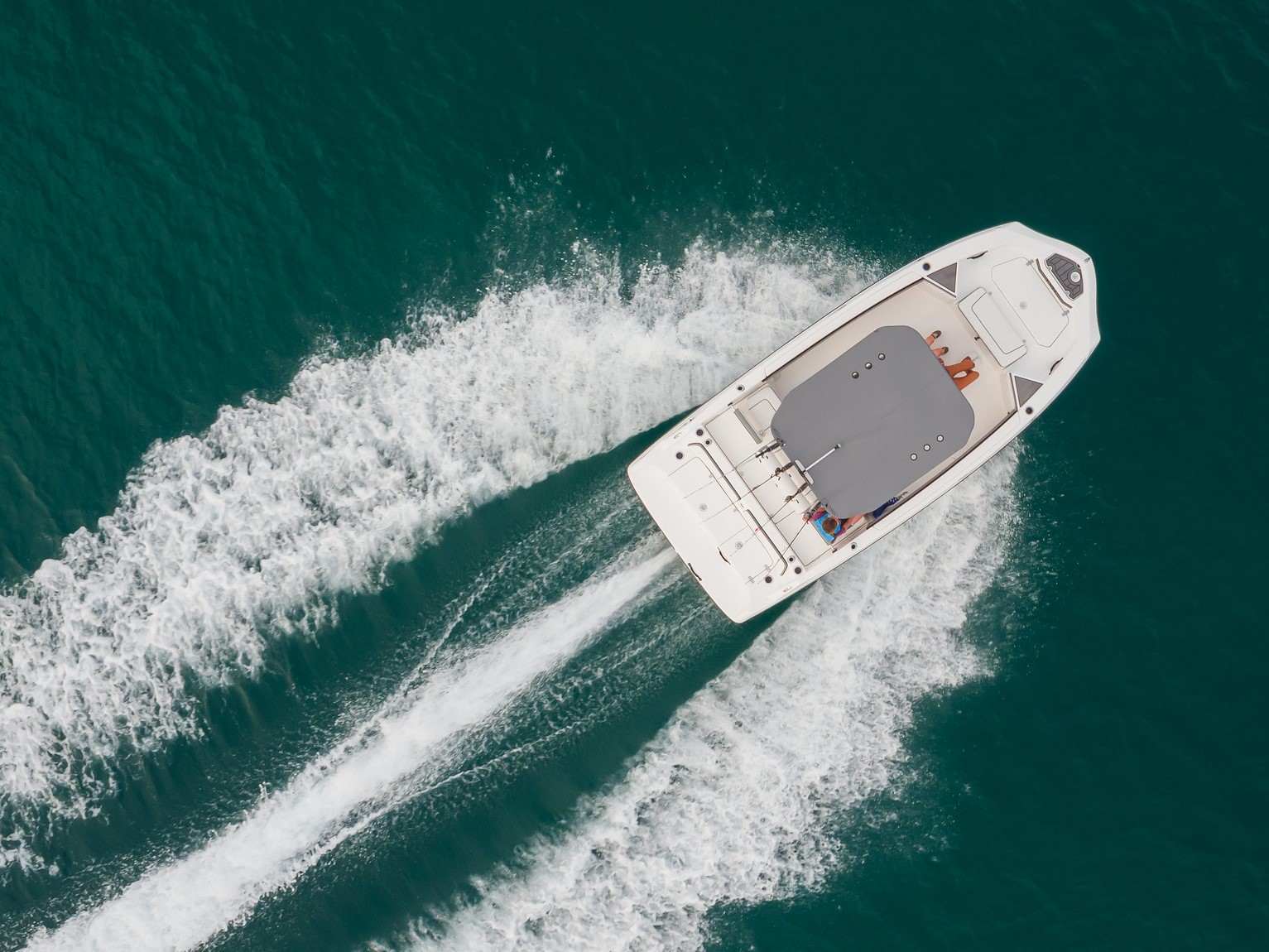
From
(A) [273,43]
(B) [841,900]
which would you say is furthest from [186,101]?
(B) [841,900]

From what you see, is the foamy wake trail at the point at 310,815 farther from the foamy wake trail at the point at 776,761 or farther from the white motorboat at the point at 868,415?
the white motorboat at the point at 868,415

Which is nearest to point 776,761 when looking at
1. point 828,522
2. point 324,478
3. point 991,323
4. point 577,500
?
point 828,522

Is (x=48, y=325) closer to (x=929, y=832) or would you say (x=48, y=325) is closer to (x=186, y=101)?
(x=186, y=101)

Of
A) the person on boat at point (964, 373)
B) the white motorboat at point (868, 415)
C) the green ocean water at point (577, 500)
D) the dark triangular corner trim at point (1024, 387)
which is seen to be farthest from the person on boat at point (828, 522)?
the dark triangular corner trim at point (1024, 387)

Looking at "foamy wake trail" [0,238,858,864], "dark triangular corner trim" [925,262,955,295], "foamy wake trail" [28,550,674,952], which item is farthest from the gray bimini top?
"foamy wake trail" [28,550,674,952]

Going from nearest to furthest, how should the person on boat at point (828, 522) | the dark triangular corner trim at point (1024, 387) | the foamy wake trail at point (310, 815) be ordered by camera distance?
the person on boat at point (828, 522) → the dark triangular corner trim at point (1024, 387) → the foamy wake trail at point (310, 815)

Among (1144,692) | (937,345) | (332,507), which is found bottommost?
(1144,692)
